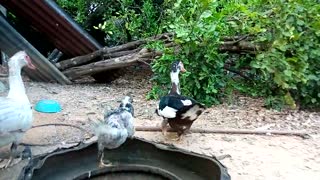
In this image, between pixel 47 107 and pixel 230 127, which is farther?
pixel 47 107

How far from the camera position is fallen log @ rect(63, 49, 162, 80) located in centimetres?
518

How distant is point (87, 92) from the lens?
207 inches

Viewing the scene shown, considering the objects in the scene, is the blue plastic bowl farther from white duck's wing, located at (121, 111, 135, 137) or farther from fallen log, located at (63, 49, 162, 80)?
white duck's wing, located at (121, 111, 135, 137)

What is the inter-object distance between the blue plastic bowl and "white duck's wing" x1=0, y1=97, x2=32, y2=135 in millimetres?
1229

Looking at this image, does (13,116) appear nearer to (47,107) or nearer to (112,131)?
(112,131)

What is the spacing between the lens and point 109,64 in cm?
541

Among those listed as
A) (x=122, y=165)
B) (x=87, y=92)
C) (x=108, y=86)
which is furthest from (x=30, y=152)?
(x=108, y=86)

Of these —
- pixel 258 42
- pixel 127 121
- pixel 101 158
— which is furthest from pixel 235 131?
pixel 101 158

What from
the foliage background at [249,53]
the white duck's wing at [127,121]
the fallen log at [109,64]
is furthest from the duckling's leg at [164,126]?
the fallen log at [109,64]

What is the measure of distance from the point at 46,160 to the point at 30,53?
2628mm

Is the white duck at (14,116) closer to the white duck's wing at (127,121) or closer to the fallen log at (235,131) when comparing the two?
the white duck's wing at (127,121)

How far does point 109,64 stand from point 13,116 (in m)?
2.53

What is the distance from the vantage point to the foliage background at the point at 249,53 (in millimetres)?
4543

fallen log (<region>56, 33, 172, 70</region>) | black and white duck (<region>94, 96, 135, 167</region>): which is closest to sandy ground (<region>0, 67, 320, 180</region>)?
fallen log (<region>56, 33, 172, 70</region>)
